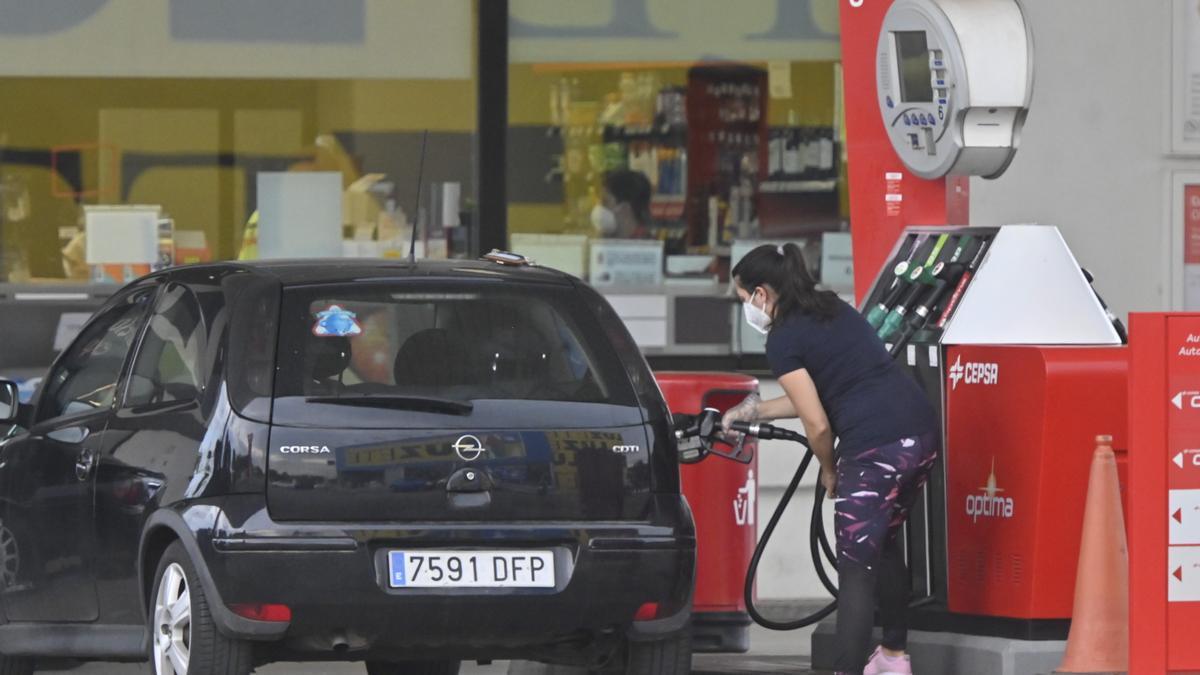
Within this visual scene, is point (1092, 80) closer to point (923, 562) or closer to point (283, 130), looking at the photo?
point (283, 130)

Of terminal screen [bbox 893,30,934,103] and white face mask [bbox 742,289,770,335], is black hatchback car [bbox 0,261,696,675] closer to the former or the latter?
white face mask [bbox 742,289,770,335]

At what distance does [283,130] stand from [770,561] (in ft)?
11.1

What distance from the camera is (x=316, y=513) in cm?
648

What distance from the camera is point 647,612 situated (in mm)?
6730

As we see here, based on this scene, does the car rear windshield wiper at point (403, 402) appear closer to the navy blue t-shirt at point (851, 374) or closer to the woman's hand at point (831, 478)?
the navy blue t-shirt at point (851, 374)

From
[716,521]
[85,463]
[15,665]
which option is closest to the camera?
[85,463]

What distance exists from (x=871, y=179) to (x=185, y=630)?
353 cm

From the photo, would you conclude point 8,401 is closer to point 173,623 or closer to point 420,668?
point 173,623

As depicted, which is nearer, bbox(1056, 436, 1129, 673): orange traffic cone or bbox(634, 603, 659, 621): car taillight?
bbox(634, 603, 659, 621): car taillight

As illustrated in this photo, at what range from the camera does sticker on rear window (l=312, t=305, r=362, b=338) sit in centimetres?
673

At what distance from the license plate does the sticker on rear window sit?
2.21 feet

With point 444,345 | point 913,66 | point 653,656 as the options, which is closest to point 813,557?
point 653,656

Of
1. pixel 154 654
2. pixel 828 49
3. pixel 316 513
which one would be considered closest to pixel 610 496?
pixel 316 513

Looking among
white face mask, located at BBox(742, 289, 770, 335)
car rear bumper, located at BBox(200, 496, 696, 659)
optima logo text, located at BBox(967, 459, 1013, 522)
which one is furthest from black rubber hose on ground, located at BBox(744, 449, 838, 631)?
car rear bumper, located at BBox(200, 496, 696, 659)
